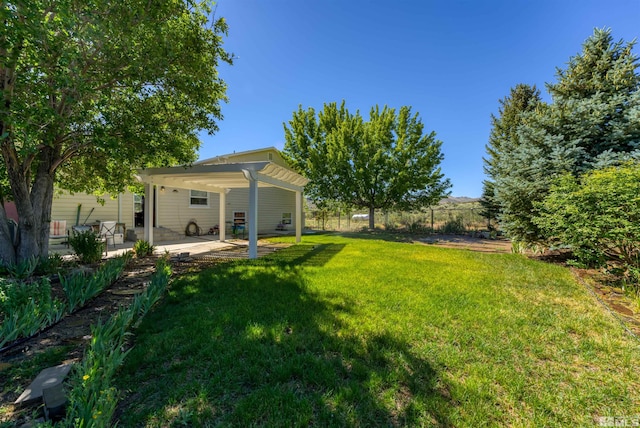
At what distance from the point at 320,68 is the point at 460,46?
5400mm

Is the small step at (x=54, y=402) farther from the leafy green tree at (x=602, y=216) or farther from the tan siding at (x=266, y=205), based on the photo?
the tan siding at (x=266, y=205)

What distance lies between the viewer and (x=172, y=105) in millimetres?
6262

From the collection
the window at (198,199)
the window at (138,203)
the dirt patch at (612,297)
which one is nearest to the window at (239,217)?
the window at (198,199)

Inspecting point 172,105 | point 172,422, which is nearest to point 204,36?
point 172,105

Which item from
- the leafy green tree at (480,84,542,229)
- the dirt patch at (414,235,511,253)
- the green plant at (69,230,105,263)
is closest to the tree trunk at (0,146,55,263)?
the green plant at (69,230,105,263)

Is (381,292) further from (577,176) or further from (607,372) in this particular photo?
(577,176)

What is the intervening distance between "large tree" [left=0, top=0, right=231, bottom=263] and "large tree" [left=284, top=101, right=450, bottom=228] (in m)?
10.4

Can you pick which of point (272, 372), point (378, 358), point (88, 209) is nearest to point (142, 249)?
point (88, 209)

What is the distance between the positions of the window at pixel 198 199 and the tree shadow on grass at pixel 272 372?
10.9m

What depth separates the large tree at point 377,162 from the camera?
15938 mm

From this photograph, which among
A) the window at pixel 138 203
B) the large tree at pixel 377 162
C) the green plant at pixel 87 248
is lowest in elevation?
the green plant at pixel 87 248

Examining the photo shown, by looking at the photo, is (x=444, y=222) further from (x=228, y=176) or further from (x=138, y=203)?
(x=138, y=203)

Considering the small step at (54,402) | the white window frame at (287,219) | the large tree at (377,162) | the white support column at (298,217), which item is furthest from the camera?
the white window frame at (287,219)

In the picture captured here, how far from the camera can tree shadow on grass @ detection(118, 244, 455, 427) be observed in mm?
1878
